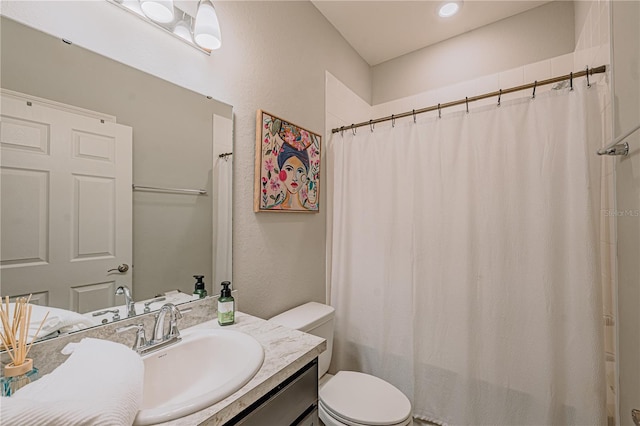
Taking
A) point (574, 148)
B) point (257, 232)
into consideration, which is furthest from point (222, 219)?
point (574, 148)

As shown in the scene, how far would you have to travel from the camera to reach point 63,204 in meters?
0.78

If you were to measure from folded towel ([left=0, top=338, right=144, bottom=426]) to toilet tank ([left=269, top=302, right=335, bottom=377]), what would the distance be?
828 millimetres

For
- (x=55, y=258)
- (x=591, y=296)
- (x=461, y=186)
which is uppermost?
(x=461, y=186)

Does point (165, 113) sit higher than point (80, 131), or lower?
higher

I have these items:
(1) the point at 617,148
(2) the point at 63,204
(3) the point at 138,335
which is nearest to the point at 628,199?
(1) the point at 617,148

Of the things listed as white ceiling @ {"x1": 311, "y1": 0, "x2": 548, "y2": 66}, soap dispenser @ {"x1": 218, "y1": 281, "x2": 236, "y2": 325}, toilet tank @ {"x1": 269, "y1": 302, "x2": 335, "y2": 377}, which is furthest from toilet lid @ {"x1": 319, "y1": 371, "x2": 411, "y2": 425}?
white ceiling @ {"x1": 311, "y1": 0, "x2": 548, "y2": 66}

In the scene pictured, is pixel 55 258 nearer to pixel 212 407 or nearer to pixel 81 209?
pixel 81 209

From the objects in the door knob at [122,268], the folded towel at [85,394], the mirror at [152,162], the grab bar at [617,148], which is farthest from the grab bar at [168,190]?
the grab bar at [617,148]

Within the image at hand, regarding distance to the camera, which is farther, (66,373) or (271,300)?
(271,300)

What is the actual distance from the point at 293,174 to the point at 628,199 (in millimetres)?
1390

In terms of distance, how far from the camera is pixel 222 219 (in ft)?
4.07

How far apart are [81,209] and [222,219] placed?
51 centimetres

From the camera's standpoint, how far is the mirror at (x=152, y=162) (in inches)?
29.7

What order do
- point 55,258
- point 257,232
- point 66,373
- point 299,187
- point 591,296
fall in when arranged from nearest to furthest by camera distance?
1. point 66,373
2. point 55,258
3. point 591,296
4. point 257,232
5. point 299,187
